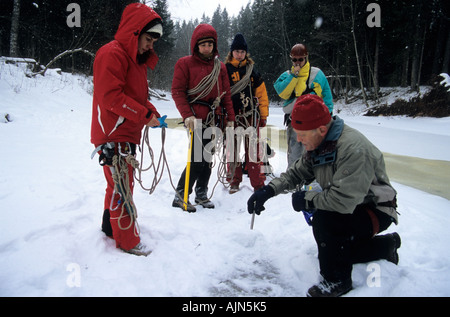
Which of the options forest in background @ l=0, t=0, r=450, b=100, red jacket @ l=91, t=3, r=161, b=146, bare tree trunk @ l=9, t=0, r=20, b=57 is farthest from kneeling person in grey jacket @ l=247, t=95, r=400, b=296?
bare tree trunk @ l=9, t=0, r=20, b=57

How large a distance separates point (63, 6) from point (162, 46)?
11383mm

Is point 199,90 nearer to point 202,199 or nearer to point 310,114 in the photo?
point 202,199

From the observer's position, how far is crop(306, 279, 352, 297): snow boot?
178cm

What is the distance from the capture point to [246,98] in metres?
3.72

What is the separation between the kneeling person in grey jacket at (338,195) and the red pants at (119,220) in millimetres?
1341

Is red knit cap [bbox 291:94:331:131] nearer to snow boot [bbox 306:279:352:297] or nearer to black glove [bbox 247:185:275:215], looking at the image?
black glove [bbox 247:185:275:215]

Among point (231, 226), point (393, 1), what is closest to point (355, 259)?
point (231, 226)

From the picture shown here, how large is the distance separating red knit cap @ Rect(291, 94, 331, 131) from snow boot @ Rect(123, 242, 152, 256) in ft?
5.15

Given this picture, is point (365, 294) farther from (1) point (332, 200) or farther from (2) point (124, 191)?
(2) point (124, 191)

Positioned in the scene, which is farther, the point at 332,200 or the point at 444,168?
the point at 444,168

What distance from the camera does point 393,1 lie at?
16.1 metres
